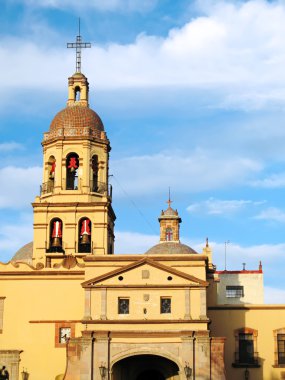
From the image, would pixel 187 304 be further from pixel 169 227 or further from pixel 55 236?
pixel 169 227

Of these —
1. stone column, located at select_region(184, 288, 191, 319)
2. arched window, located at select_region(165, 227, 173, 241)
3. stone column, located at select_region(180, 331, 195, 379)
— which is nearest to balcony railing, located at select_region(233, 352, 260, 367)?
stone column, located at select_region(180, 331, 195, 379)

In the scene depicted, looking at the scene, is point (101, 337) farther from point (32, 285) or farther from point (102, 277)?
point (32, 285)

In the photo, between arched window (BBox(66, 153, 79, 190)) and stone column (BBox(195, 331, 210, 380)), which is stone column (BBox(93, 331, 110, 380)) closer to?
stone column (BBox(195, 331, 210, 380))

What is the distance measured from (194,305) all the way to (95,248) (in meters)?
11.7

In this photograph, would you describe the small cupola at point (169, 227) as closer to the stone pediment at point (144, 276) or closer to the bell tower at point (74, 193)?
the bell tower at point (74, 193)

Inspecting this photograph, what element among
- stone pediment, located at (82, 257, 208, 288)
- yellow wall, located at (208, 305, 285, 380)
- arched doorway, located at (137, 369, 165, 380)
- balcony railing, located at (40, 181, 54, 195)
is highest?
balcony railing, located at (40, 181, 54, 195)

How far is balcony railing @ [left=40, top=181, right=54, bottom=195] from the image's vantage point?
210 feet

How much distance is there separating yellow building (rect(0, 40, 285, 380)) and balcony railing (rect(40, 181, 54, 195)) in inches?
2.9

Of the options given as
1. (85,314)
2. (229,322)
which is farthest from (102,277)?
(229,322)

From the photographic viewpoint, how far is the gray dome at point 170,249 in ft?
227

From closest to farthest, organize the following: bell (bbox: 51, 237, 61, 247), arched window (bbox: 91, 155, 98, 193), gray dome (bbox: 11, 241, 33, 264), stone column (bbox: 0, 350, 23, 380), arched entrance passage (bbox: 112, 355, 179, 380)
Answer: arched entrance passage (bbox: 112, 355, 179, 380) < stone column (bbox: 0, 350, 23, 380) < bell (bbox: 51, 237, 61, 247) < arched window (bbox: 91, 155, 98, 193) < gray dome (bbox: 11, 241, 33, 264)

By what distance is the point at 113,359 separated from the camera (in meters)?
51.6

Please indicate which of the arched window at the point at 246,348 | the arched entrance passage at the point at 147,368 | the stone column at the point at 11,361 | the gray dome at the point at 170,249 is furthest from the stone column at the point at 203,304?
the gray dome at the point at 170,249

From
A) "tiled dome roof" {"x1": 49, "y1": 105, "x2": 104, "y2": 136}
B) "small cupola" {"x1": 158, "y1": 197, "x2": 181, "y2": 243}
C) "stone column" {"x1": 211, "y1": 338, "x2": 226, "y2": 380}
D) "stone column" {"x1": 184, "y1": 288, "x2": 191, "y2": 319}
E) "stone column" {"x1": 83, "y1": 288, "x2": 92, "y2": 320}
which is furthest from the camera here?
"small cupola" {"x1": 158, "y1": 197, "x2": 181, "y2": 243}
